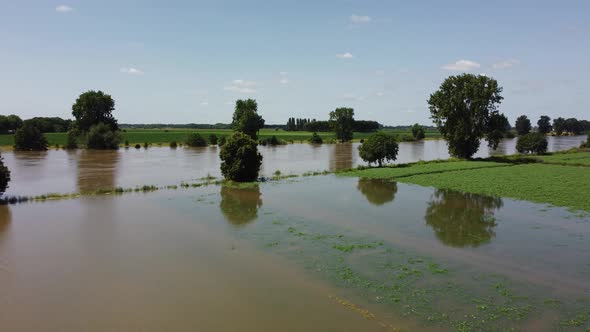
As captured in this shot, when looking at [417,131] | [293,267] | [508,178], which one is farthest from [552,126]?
[293,267]

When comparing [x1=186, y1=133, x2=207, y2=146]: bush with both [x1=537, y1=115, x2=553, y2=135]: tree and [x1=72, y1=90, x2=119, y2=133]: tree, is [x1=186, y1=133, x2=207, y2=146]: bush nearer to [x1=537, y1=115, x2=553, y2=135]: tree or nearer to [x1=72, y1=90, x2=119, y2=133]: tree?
[x1=72, y1=90, x2=119, y2=133]: tree

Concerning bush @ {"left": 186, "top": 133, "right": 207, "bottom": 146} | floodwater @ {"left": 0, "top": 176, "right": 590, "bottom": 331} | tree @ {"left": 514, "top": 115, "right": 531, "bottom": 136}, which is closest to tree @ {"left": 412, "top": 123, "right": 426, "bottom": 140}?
tree @ {"left": 514, "top": 115, "right": 531, "bottom": 136}

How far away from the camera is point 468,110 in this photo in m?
53.5

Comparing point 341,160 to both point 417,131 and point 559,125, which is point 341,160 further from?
point 559,125

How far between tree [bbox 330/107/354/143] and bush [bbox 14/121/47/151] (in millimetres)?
71163

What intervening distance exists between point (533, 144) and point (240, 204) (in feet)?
195

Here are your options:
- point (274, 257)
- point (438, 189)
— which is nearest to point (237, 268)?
point (274, 257)

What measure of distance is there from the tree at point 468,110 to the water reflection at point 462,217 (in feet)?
82.7

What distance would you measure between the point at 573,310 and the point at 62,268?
17.9 meters

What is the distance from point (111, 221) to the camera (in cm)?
2259

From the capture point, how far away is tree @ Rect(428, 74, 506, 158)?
52.5m

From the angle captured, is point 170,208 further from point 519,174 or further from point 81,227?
point 519,174

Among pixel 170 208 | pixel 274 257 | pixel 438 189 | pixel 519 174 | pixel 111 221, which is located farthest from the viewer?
pixel 519 174

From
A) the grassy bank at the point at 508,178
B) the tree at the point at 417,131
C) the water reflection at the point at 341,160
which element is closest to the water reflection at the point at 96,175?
the grassy bank at the point at 508,178
